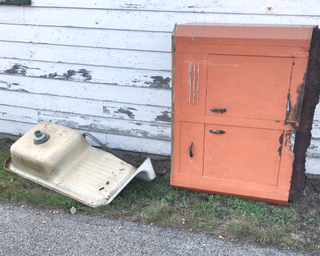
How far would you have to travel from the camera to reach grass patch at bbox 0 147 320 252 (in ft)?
8.73

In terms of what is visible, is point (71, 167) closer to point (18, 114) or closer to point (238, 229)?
point (18, 114)

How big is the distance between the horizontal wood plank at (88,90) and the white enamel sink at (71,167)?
0.62 m

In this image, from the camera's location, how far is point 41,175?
3.26 meters

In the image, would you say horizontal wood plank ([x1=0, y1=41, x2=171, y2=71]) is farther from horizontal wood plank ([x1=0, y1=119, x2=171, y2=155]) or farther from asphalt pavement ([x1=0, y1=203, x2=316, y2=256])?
asphalt pavement ([x1=0, y1=203, x2=316, y2=256])

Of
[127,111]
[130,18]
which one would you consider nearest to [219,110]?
[127,111]

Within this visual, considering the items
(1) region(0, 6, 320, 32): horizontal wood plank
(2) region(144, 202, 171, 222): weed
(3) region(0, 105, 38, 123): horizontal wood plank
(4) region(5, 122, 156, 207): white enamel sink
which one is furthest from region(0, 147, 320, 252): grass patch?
(1) region(0, 6, 320, 32): horizontal wood plank

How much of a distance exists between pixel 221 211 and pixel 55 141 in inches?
73.8

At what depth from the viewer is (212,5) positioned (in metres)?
3.20

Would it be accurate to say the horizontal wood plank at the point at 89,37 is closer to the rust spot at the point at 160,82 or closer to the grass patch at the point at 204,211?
the rust spot at the point at 160,82

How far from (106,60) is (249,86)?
1763 millimetres

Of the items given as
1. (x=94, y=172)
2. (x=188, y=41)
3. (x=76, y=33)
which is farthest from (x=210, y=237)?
(x=76, y=33)

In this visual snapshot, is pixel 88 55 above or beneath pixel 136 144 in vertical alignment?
above

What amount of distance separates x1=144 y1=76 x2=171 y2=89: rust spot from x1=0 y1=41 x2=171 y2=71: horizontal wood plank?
4.5 inches

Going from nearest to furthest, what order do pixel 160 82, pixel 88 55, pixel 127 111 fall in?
pixel 160 82
pixel 88 55
pixel 127 111
